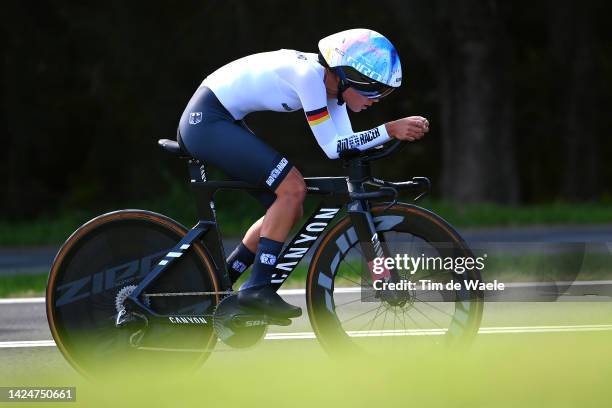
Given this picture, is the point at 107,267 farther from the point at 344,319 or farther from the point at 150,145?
the point at 150,145

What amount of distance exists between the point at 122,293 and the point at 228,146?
3.03ft

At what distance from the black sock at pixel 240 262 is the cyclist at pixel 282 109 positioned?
214mm

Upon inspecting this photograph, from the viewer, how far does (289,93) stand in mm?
5840

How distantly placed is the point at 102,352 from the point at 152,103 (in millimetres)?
18205

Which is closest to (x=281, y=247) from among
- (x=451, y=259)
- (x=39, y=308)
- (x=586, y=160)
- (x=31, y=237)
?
(x=451, y=259)

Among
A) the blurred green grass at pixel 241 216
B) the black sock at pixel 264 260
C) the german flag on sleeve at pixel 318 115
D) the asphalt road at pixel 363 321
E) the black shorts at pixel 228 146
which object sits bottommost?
the blurred green grass at pixel 241 216

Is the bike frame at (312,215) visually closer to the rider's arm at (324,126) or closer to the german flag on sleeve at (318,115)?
the rider's arm at (324,126)

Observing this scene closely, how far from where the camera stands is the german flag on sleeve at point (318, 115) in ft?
18.9

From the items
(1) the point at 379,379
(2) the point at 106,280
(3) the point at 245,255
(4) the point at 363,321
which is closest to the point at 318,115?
(3) the point at 245,255

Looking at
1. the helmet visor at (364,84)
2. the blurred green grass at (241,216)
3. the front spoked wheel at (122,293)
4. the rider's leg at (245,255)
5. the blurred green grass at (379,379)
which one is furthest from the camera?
the blurred green grass at (241,216)

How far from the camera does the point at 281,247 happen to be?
5.91 metres

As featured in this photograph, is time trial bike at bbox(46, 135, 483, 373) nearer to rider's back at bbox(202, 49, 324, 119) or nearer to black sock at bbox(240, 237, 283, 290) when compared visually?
black sock at bbox(240, 237, 283, 290)

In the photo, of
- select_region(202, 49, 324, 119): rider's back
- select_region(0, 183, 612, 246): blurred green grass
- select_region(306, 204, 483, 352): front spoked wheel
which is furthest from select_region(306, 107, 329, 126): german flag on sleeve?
select_region(0, 183, 612, 246): blurred green grass

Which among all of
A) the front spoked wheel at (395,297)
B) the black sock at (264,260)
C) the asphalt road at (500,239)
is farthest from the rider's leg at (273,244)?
the asphalt road at (500,239)
